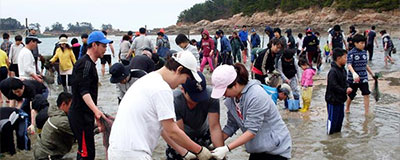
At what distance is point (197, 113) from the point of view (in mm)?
3998

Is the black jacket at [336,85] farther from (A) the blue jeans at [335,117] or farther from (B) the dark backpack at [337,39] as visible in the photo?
(B) the dark backpack at [337,39]

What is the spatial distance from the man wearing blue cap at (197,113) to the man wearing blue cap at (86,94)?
856 millimetres

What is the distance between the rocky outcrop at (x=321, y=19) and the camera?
174ft

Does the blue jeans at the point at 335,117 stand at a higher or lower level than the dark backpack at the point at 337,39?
lower

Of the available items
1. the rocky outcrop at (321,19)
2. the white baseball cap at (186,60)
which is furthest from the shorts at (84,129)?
the rocky outcrop at (321,19)

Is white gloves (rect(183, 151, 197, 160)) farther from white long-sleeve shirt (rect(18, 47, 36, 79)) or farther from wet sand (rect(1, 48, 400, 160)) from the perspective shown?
white long-sleeve shirt (rect(18, 47, 36, 79))

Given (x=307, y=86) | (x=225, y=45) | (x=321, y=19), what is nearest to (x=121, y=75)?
(x=307, y=86)

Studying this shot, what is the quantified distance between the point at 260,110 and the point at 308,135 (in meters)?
3.86

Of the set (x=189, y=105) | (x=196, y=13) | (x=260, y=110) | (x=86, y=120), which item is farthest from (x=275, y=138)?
(x=196, y=13)

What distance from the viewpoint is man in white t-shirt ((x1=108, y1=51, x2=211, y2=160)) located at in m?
2.77

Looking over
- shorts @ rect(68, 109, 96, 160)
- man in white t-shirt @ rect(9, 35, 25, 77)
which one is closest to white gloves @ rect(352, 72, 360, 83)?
shorts @ rect(68, 109, 96, 160)

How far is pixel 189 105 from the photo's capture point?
3938 millimetres

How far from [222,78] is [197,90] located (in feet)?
1.60

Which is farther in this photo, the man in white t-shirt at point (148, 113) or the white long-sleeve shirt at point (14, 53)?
the white long-sleeve shirt at point (14, 53)
